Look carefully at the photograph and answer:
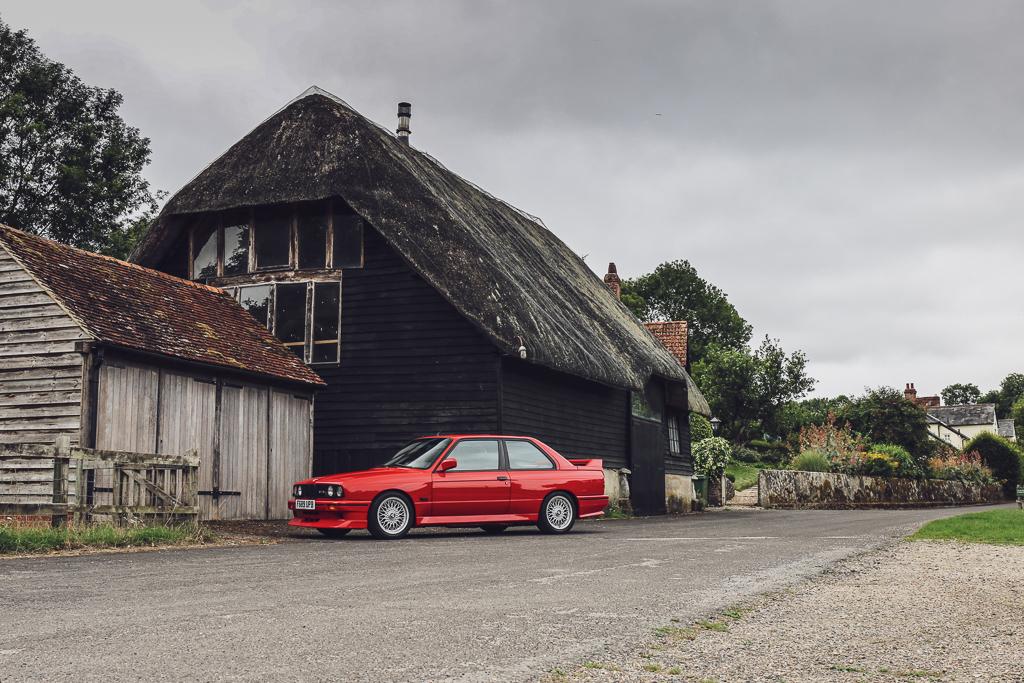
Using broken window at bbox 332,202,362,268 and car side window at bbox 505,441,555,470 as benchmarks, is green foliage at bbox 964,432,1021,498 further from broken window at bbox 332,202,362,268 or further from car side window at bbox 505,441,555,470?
car side window at bbox 505,441,555,470

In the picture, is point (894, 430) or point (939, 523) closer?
point (939, 523)

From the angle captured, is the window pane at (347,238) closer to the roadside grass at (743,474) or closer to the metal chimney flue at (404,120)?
the metal chimney flue at (404,120)

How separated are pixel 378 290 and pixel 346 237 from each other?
4.64 ft

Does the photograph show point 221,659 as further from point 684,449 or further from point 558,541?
point 684,449

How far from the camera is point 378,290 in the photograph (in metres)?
21.2

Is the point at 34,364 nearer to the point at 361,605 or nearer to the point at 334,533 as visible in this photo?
the point at 334,533

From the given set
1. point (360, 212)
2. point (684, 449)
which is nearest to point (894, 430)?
point (684, 449)

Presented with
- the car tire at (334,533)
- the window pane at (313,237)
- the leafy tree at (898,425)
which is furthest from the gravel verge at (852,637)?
the leafy tree at (898,425)

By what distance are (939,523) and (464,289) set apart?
9.14 metres

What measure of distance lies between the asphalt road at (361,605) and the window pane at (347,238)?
986cm

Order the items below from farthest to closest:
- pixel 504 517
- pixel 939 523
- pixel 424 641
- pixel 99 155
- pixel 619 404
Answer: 1. pixel 99 155
2. pixel 619 404
3. pixel 939 523
4. pixel 504 517
5. pixel 424 641

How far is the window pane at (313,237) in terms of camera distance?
2194 centimetres

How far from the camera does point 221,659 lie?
5297 mm

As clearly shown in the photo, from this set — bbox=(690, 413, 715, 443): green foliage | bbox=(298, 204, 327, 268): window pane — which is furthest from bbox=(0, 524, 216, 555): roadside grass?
bbox=(690, 413, 715, 443): green foliage
